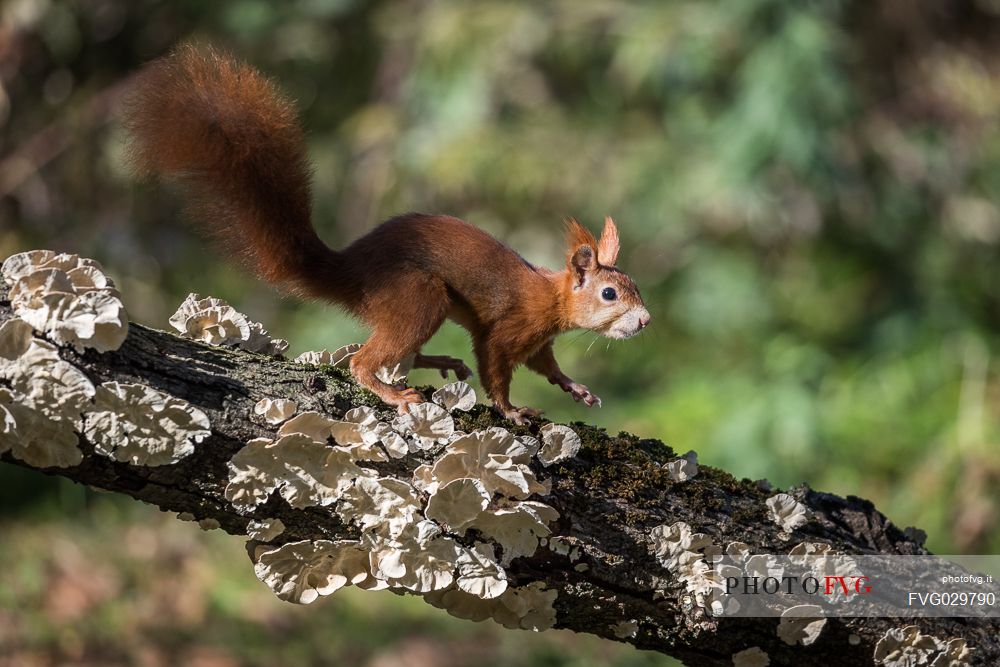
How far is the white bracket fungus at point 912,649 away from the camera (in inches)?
70.1

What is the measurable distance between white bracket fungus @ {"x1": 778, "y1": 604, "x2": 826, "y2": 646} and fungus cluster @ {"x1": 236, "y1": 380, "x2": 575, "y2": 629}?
429mm

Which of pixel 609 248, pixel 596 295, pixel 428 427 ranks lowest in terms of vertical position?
pixel 428 427

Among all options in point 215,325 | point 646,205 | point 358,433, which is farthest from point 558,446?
point 646,205

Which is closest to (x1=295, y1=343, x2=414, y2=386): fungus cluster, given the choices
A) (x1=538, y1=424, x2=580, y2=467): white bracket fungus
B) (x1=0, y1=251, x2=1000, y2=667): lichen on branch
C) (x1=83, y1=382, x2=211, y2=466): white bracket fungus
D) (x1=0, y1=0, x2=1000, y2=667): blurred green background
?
(x1=0, y1=251, x2=1000, y2=667): lichen on branch

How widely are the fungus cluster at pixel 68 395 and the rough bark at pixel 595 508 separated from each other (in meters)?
0.03

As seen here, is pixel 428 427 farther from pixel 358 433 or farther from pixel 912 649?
pixel 912 649

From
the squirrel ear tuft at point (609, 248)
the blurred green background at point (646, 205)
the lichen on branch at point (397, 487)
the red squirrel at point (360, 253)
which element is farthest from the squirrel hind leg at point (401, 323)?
the blurred green background at point (646, 205)

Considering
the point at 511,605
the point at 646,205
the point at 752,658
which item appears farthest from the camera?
the point at 646,205

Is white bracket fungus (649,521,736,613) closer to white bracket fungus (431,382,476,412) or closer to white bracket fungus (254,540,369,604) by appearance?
white bracket fungus (431,382,476,412)

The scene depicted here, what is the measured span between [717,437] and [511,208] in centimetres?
183

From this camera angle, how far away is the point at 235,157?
2.05m

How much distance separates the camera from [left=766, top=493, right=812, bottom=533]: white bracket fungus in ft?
6.00

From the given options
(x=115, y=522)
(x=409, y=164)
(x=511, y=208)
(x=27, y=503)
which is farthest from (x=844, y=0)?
(x=27, y=503)

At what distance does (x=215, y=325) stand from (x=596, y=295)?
892mm
